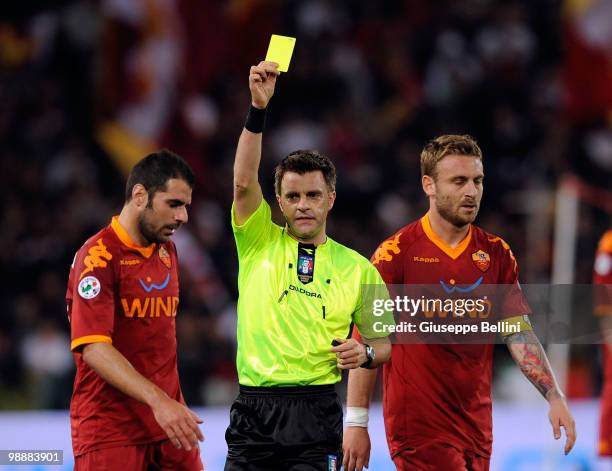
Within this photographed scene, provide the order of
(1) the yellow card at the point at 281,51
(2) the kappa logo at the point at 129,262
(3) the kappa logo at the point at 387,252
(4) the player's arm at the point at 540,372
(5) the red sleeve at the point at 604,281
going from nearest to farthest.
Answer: (1) the yellow card at the point at 281,51, (2) the kappa logo at the point at 129,262, (4) the player's arm at the point at 540,372, (3) the kappa logo at the point at 387,252, (5) the red sleeve at the point at 604,281

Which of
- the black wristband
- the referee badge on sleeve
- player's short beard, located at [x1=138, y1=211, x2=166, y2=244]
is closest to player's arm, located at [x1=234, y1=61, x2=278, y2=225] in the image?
the black wristband

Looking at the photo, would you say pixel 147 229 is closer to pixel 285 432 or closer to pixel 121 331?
pixel 121 331

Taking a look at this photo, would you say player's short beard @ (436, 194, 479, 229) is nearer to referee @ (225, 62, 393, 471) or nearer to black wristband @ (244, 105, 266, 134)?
referee @ (225, 62, 393, 471)

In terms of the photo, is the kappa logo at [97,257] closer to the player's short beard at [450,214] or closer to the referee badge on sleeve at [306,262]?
the referee badge on sleeve at [306,262]

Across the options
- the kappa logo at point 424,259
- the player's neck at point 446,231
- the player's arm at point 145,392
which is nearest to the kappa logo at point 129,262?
the player's arm at point 145,392

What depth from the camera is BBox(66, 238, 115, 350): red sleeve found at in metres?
5.34

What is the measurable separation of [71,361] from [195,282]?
5.34 feet

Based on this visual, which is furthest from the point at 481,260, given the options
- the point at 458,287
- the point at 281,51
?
the point at 281,51

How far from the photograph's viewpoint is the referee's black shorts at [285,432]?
17.3 feet

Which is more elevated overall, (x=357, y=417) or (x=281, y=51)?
(x=281, y=51)

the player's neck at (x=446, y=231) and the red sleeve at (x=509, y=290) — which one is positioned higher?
the player's neck at (x=446, y=231)

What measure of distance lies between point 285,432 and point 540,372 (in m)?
1.50

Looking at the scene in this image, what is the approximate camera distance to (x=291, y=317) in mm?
5395

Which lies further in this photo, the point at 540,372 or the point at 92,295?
the point at 540,372
